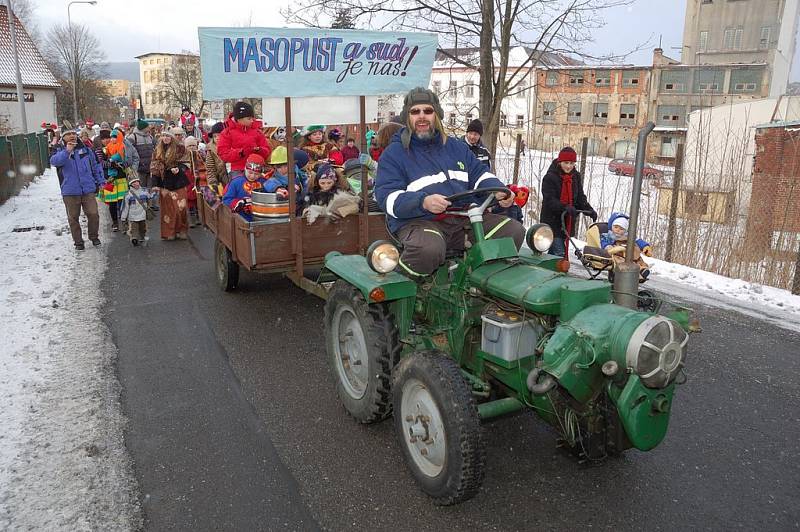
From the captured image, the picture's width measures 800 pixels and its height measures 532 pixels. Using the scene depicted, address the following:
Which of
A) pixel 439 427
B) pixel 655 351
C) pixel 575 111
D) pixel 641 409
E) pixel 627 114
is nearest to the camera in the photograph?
pixel 655 351

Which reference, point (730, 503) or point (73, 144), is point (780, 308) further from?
point (73, 144)

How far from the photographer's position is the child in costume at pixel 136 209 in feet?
30.9

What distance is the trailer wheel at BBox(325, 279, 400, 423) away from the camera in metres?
3.65

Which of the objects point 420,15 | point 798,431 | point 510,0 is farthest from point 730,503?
point 420,15

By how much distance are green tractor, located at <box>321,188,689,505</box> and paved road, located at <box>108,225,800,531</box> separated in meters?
0.27

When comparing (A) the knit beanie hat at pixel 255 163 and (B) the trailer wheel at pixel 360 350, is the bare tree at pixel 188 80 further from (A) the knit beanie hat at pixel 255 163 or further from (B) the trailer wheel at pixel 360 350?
(B) the trailer wheel at pixel 360 350

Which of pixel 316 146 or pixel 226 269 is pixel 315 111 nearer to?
pixel 226 269

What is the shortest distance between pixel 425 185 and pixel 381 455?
1.64 metres

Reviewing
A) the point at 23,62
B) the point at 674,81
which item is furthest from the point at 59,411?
the point at 674,81

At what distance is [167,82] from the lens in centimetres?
7338

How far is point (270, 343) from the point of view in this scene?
5430 mm

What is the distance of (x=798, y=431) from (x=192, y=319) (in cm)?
514

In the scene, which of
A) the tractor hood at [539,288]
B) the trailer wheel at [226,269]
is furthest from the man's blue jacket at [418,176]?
the trailer wheel at [226,269]

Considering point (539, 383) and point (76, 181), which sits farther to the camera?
point (76, 181)
